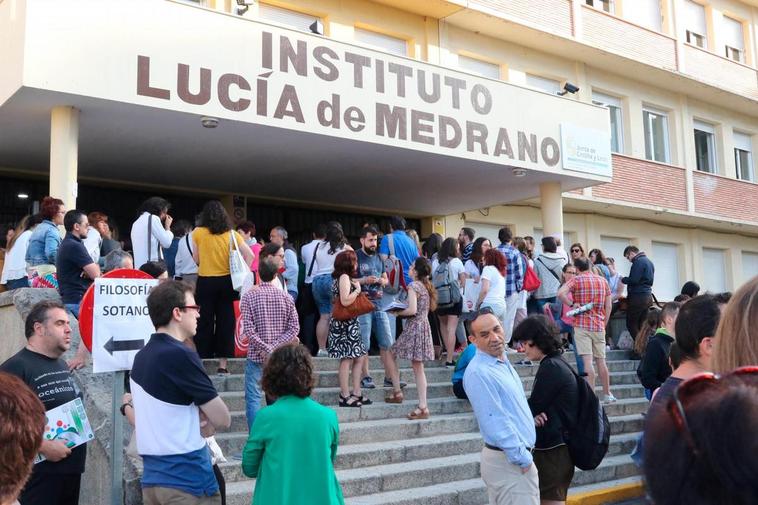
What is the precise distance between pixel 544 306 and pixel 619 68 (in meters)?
10.5

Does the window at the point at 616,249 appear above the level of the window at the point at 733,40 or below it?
below

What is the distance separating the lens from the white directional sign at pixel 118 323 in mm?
4633

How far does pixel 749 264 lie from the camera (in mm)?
23922

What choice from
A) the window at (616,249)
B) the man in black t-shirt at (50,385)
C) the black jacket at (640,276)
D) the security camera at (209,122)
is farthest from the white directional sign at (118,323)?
the window at (616,249)

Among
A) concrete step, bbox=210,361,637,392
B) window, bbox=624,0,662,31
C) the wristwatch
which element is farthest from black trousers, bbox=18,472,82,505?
window, bbox=624,0,662,31

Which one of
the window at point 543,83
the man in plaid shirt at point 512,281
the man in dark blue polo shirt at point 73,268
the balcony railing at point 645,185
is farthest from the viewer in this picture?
the balcony railing at point 645,185

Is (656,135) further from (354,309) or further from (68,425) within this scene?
(68,425)

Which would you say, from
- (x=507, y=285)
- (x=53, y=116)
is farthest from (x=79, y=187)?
(x=507, y=285)

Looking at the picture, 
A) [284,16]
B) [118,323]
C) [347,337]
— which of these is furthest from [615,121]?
[118,323]

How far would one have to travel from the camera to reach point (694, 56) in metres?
21.6

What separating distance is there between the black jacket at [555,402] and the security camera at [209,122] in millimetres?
6376

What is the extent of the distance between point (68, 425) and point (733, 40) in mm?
24938

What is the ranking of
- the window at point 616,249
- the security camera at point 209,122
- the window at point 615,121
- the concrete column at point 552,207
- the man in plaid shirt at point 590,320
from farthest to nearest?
the window at point 616,249
the window at point 615,121
the concrete column at point 552,207
the security camera at point 209,122
the man in plaid shirt at point 590,320

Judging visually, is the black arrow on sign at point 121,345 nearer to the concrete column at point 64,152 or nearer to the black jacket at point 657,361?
the black jacket at point 657,361
